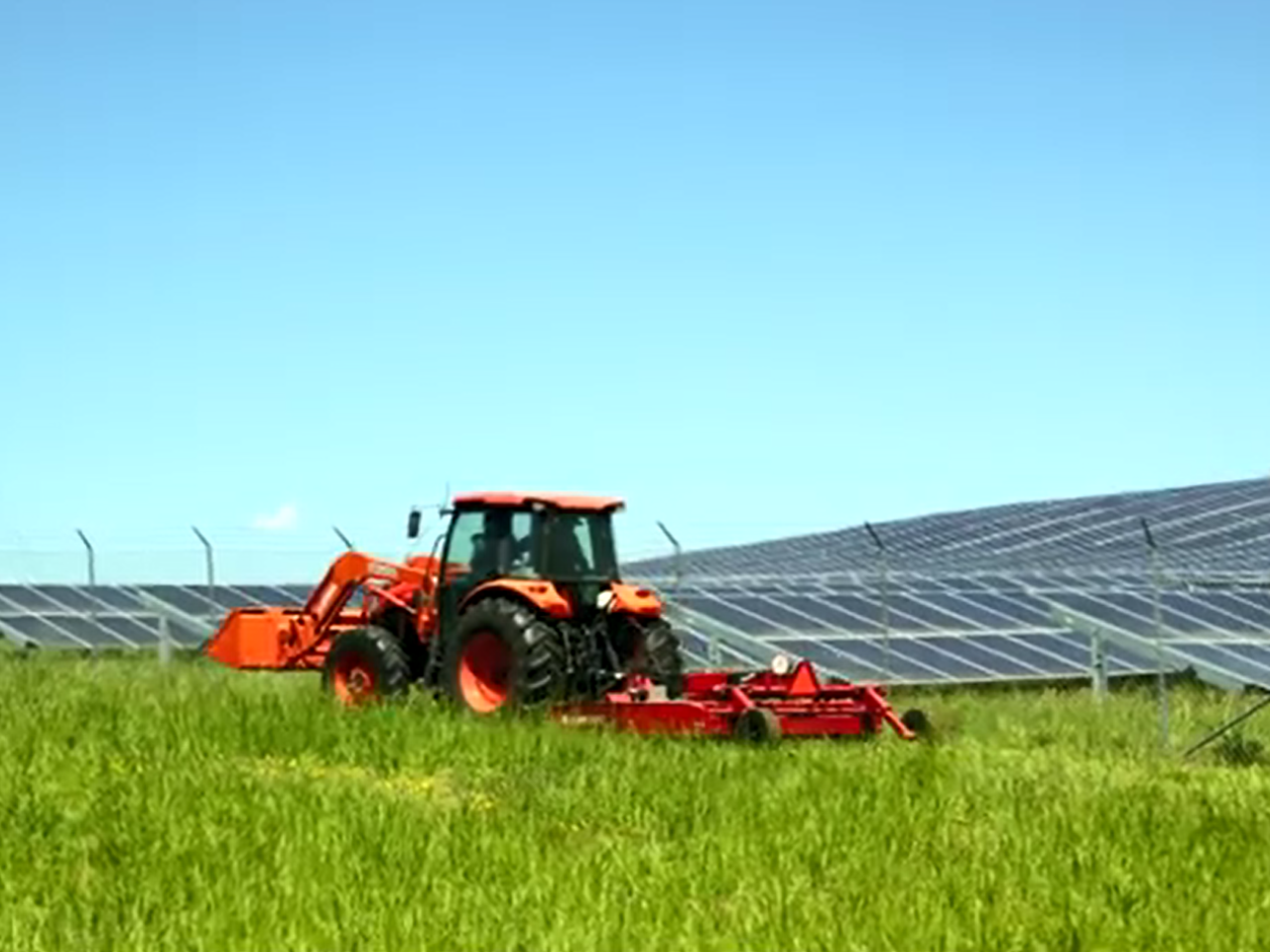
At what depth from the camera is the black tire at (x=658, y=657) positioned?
14.8m

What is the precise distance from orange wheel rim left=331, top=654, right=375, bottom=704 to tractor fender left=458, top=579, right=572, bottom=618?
124cm

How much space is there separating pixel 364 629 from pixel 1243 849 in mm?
8553

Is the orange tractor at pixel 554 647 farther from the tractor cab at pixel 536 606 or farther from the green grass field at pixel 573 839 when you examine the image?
the green grass field at pixel 573 839

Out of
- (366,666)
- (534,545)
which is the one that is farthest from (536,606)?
(366,666)

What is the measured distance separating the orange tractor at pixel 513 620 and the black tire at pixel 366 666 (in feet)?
0.03

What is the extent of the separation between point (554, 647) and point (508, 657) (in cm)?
41

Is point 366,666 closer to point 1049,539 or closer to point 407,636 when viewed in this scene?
point 407,636

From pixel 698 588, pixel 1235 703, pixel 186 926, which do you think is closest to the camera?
pixel 186 926

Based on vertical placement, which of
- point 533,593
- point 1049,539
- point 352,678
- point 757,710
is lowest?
point 757,710

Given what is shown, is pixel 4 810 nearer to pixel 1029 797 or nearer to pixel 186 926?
pixel 186 926

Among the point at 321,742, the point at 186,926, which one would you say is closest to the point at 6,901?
the point at 186,926

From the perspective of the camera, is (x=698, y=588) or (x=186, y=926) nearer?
(x=186, y=926)

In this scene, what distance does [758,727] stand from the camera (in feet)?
42.9

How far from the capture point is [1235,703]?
18.8m
